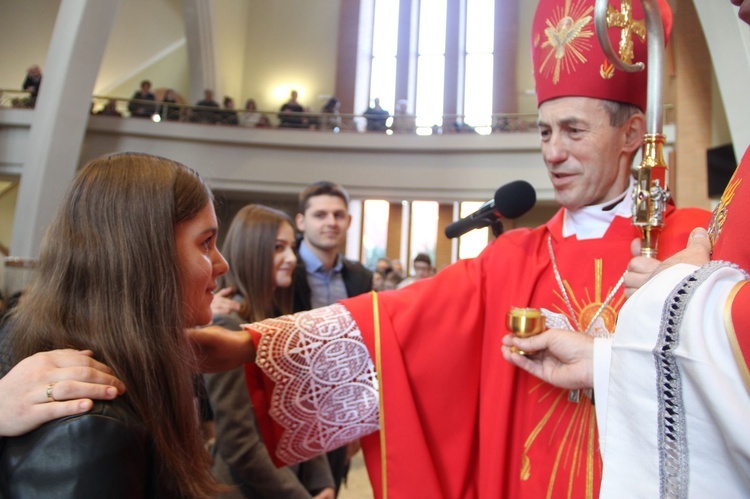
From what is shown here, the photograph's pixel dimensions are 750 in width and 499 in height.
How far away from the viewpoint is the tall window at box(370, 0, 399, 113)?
1399 cm

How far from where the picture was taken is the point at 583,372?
1185 mm

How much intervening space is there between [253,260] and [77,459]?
4.62 feet

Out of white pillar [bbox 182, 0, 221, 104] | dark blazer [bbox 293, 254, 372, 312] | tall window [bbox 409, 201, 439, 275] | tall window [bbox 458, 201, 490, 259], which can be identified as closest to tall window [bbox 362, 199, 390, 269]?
tall window [bbox 409, 201, 439, 275]

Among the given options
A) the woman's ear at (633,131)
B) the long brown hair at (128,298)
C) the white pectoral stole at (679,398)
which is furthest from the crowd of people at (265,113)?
the white pectoral stole at (679,398)

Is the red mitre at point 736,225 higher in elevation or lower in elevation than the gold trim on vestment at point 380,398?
higher

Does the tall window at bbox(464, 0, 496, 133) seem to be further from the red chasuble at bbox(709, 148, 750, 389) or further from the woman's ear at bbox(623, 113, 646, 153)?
the red chasuble at bbox(709, 148, 750, 389)

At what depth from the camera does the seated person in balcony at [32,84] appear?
1005 cm

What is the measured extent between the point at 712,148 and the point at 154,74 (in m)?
11.9

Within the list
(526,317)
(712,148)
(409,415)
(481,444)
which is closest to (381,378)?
(409,415)

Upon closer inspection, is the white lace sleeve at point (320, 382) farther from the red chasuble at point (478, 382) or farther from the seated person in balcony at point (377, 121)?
the seated person in balcony at point (377, 121)

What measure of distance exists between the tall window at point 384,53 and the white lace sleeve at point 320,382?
42.3 ft

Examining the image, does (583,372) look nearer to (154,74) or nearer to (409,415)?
(409,415)

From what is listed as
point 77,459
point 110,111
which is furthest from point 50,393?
point 110,111

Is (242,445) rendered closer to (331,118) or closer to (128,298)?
(128,298)
